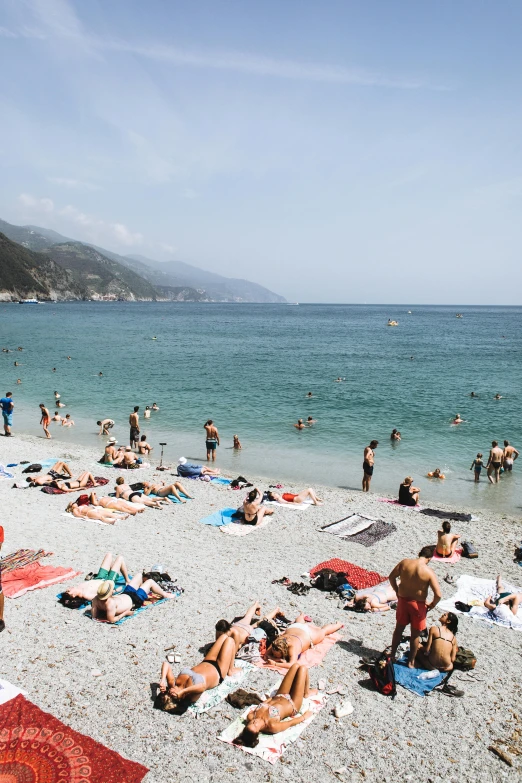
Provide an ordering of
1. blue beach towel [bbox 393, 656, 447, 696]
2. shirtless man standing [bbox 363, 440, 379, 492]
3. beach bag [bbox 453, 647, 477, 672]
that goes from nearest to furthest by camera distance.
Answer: blue beach towel [bbox 393, 656, 447, 696] < beach bag [bbox 453, 647, 477, 672] < shirtless man standing [bbox 363, 440, 379, 492]

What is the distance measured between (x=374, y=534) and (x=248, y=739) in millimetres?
7837

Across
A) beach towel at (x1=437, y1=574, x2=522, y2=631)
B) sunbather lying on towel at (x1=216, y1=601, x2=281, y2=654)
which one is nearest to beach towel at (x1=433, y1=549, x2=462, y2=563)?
beach towel at (x1=437, y1=574, x2=522, y2=631)

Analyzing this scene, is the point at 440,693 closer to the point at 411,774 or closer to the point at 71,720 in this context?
the point at 411,774

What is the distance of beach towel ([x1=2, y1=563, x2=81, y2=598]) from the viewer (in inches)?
363

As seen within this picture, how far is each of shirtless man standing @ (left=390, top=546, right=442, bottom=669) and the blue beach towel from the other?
131mm

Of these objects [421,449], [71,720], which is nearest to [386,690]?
[71,720]

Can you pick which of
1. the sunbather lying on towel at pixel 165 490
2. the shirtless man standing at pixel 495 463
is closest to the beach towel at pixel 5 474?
the sunbather lying on towel at pixel 165 490

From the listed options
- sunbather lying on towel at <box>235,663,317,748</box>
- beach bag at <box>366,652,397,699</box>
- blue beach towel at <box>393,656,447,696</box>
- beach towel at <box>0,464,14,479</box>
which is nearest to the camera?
sunbather lying on towel at <box>235,663,317,748</box>

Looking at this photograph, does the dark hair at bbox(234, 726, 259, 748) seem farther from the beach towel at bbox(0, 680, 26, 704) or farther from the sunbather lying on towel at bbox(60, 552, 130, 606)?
the sunbather lying on towel at bbox(60, 552, 130, 606)

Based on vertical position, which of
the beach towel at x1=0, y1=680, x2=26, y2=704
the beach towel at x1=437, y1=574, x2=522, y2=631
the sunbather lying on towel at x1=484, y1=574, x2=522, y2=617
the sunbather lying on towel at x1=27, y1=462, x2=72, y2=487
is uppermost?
the sunbather lying on towel at x1=484, y1=574, x2=522, y2=617

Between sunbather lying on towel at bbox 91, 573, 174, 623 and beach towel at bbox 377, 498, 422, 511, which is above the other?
sunbather lying on towel at bbox 91, 573, 174, 623

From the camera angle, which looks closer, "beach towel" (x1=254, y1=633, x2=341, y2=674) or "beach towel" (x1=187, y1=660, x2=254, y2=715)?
"beach towel" (x1=187, y1=660, x2=254, y2=715)

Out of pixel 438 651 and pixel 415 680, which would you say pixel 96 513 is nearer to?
pixel 415 680

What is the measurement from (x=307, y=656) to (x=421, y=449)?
1721 centimetres
